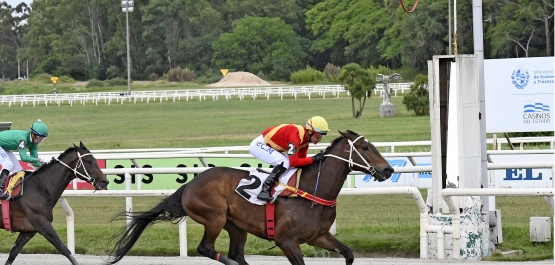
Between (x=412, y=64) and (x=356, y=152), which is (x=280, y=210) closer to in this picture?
(x=356, y=152)

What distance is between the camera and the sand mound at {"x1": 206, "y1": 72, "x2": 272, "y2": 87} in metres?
63.7

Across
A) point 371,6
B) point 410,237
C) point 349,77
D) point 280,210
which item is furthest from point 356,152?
point 371,6

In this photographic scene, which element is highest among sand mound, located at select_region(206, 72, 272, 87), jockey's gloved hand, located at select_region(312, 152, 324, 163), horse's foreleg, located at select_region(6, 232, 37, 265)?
sand mound, located at select_region(206, 72, 272, 87)

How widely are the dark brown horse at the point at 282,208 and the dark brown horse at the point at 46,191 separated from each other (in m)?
0.89

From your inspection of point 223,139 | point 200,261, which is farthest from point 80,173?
point 223,139

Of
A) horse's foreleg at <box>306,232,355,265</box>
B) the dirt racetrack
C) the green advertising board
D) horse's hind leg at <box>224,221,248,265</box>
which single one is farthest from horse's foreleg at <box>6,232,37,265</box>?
the green advertising board

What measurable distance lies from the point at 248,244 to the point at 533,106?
5847mm

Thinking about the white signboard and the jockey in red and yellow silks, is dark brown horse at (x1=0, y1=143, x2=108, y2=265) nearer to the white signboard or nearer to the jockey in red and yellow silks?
the jockey in red and yellow silks

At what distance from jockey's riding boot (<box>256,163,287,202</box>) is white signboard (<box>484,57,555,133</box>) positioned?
6600 millimetres

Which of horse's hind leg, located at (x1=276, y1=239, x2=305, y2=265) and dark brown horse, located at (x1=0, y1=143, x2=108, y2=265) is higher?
dark brown horse, located at (x1=0, y1=143, x2=108, y2=265)

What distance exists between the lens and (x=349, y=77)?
31438 millimetres

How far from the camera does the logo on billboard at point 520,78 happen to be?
13.1 meters

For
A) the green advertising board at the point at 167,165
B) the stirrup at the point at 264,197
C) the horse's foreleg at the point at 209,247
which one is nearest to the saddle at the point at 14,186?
the horse's foreleg at the point at 209,247

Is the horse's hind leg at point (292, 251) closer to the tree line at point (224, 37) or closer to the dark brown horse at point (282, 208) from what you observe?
the dark brown horse at point (282, 208)
